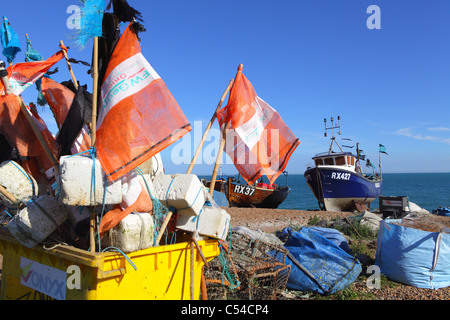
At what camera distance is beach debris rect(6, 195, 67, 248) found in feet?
9.82

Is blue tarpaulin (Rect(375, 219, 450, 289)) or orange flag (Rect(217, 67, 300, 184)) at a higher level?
orange flag (Rect(217, 67, 300, 184))

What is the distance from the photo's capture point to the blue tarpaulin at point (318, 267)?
495 cm

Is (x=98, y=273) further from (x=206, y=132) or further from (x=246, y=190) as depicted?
(x=246, y=190)

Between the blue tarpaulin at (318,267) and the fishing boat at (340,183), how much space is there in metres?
15.9

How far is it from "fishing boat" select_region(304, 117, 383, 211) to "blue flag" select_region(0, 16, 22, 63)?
1923cm

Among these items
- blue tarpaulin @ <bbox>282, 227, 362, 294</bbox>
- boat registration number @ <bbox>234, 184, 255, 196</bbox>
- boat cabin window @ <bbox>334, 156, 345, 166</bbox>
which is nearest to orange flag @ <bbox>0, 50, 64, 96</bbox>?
blue tarpaulin @ <bbox>282, 227, 362, 294</bbox>

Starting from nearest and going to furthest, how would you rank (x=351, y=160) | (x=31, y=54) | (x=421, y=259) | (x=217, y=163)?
(x=217, y=163), (x=31, y=54), (x=421, y=259), (x=351, y=160)

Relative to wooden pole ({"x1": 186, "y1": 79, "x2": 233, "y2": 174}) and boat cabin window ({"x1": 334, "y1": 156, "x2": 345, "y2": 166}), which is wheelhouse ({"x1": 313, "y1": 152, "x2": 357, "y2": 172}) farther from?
wooden pole ({"x1": 186, "y1": 79, "x2": 233, "y2": 174})

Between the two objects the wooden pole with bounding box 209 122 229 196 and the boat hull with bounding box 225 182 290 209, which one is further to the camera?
the boat hull with bounding box 225 182 290 209

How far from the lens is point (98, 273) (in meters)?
2.61

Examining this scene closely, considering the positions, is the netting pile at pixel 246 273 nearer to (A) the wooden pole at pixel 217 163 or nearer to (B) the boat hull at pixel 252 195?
(A) the wooden pole at pixel 217 163

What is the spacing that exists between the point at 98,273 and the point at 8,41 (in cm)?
345

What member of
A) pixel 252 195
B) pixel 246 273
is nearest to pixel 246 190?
pixel 252 195
